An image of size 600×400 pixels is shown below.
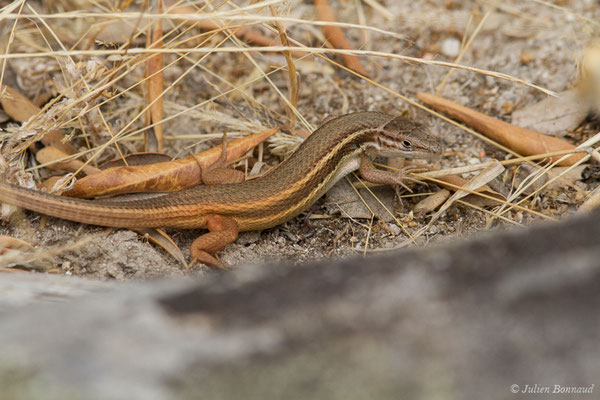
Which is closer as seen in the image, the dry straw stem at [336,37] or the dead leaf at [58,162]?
the dead leaf at [58,162]

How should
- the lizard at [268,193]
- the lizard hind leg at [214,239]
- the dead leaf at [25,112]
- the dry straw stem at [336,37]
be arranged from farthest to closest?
the dry straw stem at [336,37]
the dead leaf at [25,112]
the lizard hind leg at [214,239]
the lizard at [268,193]

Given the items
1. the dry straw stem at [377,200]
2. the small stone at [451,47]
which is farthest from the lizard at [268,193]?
the small stone at [451,47]

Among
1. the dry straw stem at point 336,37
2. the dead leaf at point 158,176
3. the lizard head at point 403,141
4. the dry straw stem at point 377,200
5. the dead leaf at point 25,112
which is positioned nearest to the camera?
the dead leaf at point 158,176

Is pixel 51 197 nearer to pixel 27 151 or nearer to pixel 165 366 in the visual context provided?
pixel 27 151

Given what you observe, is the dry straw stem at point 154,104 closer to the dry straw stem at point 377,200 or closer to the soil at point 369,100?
the soil at point 369,100

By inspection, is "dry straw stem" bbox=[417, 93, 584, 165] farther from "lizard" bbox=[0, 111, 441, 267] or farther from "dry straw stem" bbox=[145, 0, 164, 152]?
"dry straw stem" bbox=[145, 0, 164, 152]

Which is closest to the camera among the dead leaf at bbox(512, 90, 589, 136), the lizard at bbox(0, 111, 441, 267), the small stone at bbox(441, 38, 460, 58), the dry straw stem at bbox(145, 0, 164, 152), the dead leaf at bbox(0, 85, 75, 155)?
the lizard at bbox(0, 111, 441, 267)

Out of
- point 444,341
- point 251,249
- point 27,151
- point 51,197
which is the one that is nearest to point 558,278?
point 444,341

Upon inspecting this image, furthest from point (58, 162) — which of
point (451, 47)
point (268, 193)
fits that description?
point (451, 47)

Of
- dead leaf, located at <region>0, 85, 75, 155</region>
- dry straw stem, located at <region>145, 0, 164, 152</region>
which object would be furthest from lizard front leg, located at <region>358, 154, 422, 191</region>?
dead leaf, located at <region>0, 85, 75, 155</region>
